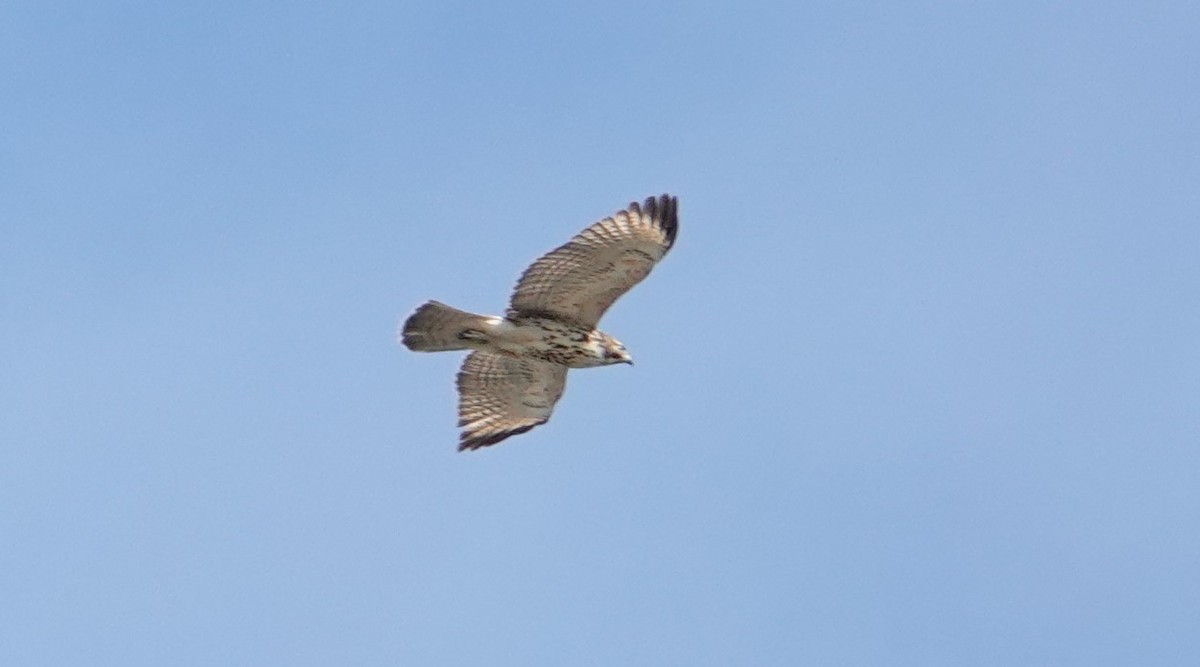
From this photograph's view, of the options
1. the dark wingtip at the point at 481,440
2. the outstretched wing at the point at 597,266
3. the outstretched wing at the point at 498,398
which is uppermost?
the outstretched wing at the point at 597,266

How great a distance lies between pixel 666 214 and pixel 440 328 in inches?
79.6

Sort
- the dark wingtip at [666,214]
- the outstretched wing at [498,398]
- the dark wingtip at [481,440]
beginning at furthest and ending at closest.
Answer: the dark wingtip at [481,440]
the outstretched wing at [498,398]
the dark wingtip at [666,214]

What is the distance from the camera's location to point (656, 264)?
16.0 meters

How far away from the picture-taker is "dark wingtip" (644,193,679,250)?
15.8 meters

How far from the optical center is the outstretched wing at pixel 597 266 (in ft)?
51.9

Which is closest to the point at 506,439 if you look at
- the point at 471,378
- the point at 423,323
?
the point at 471,378

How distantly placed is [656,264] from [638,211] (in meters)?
0.44

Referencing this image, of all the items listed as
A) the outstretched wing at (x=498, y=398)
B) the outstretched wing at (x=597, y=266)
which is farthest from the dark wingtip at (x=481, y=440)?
the outstretched wing at (x=597, y=266)

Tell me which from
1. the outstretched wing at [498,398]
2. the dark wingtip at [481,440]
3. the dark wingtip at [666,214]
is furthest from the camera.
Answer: the dark wingtip at [481,440]

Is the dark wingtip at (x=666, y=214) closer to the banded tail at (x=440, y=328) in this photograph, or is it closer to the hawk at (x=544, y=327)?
the hawk at (x=544, y=327)

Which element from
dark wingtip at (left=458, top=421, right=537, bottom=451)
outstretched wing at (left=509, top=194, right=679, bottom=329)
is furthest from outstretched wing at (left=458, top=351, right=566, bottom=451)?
outstretched wing at (left=509, top=194, right=679, bottom=329)

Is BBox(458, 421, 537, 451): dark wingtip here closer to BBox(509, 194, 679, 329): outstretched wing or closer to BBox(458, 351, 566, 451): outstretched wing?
BBox(458, 351, 566, 451): outstretched wing

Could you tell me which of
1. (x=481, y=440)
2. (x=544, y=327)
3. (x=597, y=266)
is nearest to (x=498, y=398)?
(x=481, y=440)

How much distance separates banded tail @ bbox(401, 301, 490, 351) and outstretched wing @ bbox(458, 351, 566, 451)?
0.76m
